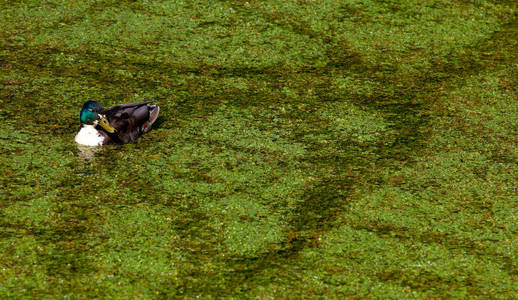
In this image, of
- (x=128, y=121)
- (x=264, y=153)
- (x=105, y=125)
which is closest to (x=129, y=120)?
(x=128, y=121)

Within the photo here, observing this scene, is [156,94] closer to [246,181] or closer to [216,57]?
[216,57]

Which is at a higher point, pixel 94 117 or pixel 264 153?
pixel 94 117

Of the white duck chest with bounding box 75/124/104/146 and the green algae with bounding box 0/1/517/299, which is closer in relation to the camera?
the green algae with bounding box 0/1/517/299

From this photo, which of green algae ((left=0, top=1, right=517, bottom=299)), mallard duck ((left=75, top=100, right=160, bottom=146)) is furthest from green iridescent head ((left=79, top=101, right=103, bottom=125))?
green algae ((left=0, top=1, right=517, bottom=299))

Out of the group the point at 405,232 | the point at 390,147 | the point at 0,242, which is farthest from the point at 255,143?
the point at 0,242

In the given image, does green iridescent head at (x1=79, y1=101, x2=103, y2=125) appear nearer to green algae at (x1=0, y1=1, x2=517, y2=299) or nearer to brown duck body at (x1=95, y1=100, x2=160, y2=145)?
brown duck body at (x1=95, y1=100, x2=160, y2=145)

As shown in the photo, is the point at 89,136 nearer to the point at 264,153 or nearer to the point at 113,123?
the point at 113,123

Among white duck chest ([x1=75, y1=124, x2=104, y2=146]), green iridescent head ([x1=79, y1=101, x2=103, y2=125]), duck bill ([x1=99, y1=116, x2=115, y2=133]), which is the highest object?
green iridescent head ([x1=79, y1=101, x2=103, y2=125])
